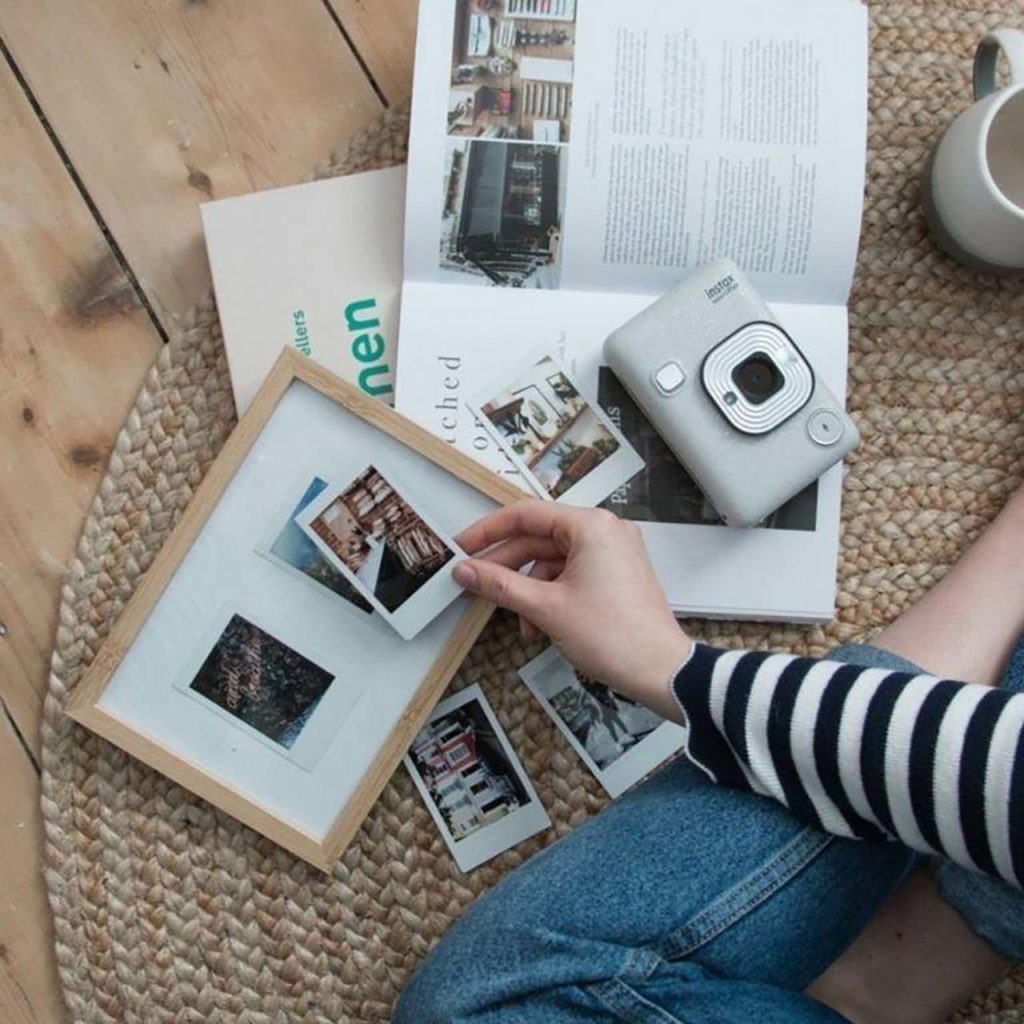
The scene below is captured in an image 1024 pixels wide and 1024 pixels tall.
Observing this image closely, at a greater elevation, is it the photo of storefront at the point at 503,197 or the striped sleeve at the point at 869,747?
the photo of storefront at the point at 503,197

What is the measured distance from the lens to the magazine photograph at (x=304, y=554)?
0.72 m

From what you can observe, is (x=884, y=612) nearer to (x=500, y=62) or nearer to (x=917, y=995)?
(x=917, y=995)

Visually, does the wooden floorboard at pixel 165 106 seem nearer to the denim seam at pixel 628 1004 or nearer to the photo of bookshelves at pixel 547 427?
the photo of bookshelves at pixel 547 427

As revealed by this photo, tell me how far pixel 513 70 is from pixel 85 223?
0.28 m

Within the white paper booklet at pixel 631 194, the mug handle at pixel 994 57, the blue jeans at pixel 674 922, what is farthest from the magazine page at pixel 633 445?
the mug handle at pixel 994 57

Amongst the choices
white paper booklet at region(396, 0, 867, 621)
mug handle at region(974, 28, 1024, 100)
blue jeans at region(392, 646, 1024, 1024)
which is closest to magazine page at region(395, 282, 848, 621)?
white paper booklet at region(396, 0, 867, 621)

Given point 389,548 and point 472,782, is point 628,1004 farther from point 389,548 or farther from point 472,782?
point 389,548

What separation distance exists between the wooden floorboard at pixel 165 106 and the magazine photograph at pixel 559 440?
0.66 feet

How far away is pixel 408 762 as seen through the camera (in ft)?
2.41

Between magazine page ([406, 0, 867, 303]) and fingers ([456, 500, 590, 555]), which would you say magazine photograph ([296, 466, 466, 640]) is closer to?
fingers ([456, 500, 590, 555])

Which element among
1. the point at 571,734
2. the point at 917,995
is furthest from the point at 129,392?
the point at 917,995

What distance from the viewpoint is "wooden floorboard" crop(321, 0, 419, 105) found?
77 cm

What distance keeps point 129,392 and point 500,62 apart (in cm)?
31

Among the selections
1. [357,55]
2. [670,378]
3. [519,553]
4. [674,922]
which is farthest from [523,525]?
[357,55]
